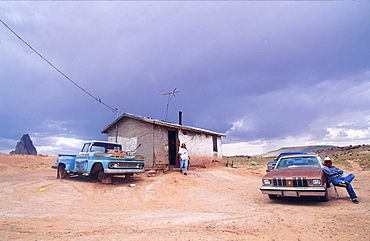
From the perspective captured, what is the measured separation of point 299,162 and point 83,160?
930 centimetres

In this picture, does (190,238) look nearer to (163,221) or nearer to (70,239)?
(163,221)

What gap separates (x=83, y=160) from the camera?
1012 cm

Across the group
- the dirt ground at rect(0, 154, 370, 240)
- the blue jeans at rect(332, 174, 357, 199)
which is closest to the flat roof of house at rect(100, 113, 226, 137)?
the dirt ground at rect(0, 154, 370, 240)

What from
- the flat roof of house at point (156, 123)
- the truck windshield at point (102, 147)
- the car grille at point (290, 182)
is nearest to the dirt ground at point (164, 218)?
the car grille at point (290, 182)

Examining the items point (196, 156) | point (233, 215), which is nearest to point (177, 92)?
point (196, 156)

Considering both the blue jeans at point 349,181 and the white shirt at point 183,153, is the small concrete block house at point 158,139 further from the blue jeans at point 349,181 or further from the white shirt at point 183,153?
the blue jeans at point 349,181

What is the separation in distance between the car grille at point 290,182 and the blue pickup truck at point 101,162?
20.4ft

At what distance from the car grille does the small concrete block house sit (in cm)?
845

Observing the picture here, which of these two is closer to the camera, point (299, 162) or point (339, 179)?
point (339, 179)

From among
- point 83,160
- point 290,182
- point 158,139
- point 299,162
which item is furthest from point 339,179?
point 83,160

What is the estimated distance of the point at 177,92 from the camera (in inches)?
739

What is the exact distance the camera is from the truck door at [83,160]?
32.5 ft

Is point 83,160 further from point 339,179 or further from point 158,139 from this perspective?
point 339,179

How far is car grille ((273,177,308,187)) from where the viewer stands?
18.6 feet
